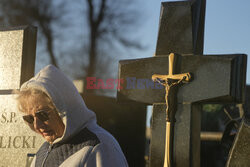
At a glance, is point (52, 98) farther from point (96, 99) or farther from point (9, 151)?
point (96, 99)

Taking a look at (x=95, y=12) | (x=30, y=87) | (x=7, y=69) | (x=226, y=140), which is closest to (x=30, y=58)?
(x=7, y=69)

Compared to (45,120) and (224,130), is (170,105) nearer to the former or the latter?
(224,130)

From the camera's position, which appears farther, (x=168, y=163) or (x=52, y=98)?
(x=168, y=163)

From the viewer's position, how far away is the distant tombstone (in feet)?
17.3

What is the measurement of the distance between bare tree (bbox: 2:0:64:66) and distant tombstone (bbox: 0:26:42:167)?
21.4 feet

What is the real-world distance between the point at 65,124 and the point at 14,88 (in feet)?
9.62

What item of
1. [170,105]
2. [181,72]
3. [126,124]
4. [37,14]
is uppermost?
[37,14]

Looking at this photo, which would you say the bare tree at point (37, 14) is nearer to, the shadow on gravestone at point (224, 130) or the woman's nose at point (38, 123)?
the shadow on gravestone at point (224, 130)

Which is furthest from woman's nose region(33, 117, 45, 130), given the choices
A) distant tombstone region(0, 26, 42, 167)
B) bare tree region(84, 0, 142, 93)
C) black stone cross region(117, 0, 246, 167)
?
bare tree region(84, 0, 142, 93)

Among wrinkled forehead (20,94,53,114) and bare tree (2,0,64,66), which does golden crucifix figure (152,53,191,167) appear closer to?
wrinkled forehead (20,94,53,114)

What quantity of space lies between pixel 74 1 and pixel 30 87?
31.4 ft

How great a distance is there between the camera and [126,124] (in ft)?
31.0

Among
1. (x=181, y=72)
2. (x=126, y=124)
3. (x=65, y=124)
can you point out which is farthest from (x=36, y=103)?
(x=126, y=124)

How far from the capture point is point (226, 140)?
7016 mm
